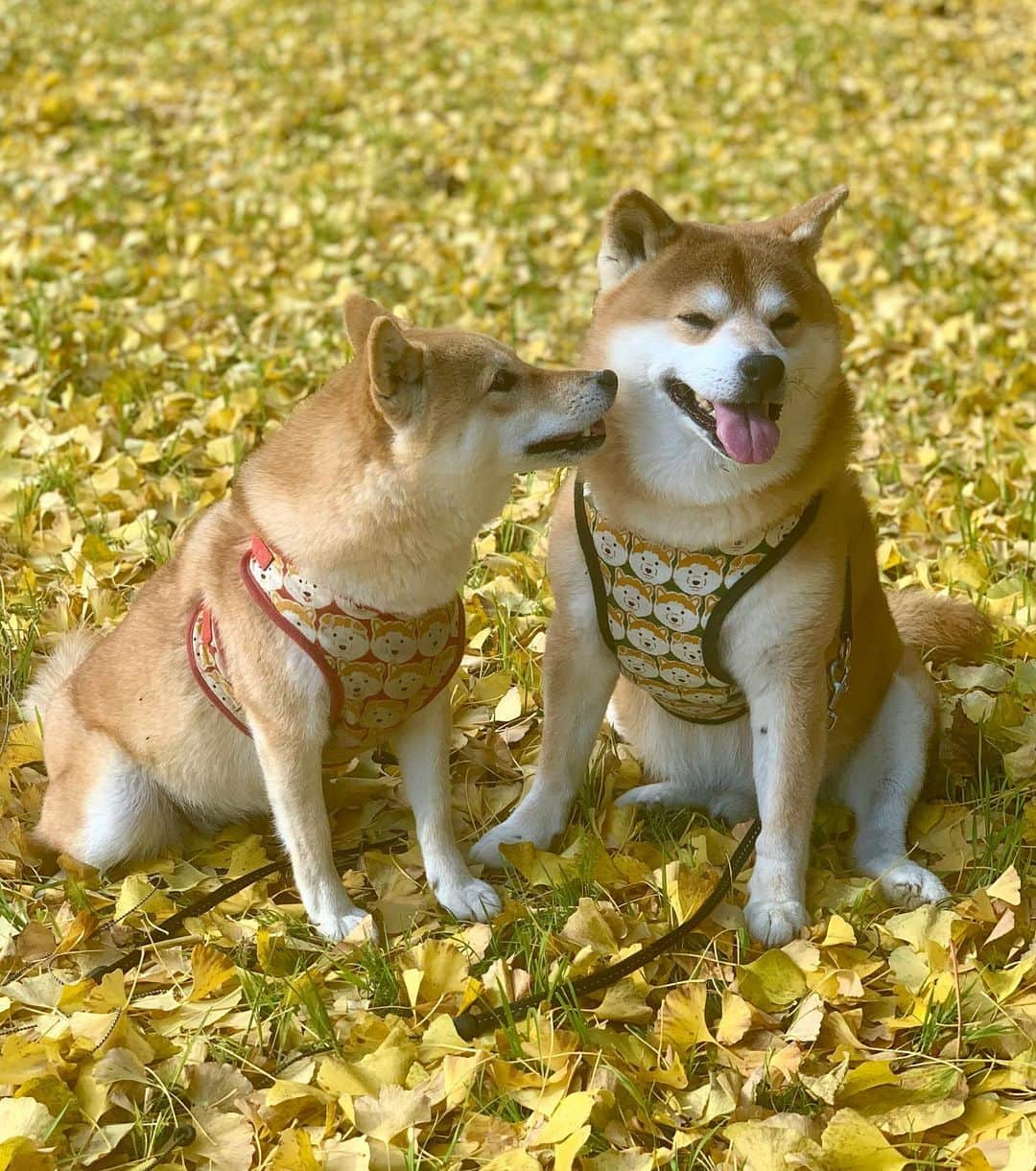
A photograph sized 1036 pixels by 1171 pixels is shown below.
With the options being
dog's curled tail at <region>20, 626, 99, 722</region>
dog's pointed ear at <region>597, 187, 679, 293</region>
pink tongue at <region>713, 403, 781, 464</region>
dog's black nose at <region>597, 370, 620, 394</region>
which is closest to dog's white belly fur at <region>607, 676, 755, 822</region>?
pink tongue at <region>713, 403, 781, 464</region>

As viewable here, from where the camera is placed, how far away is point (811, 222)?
288 centimetres

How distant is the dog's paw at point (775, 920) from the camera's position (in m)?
2.74

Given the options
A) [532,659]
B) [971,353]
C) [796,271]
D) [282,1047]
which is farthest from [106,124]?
[282,1047]

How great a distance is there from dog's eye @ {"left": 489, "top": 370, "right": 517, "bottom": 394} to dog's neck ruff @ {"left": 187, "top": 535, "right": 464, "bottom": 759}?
0.48m

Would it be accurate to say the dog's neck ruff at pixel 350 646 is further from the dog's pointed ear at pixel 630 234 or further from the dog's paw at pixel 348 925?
the dog's pointed ear at pixel 630 234

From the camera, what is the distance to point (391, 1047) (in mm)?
2365

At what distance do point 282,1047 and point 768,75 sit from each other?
26.9ft

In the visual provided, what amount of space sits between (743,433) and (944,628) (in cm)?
125

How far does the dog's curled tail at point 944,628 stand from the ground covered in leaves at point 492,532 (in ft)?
0.30

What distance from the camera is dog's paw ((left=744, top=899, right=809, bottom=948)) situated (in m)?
2.74

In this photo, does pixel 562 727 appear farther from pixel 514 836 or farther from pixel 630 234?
pixel 630 234

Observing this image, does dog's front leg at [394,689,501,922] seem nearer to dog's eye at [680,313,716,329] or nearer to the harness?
the harness

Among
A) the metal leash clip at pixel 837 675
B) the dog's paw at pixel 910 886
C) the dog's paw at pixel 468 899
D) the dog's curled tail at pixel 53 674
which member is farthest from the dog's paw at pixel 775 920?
the dog's curled tail at pixel 53 674

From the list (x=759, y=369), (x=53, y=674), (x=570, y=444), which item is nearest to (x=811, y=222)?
(x=759, y=369)
